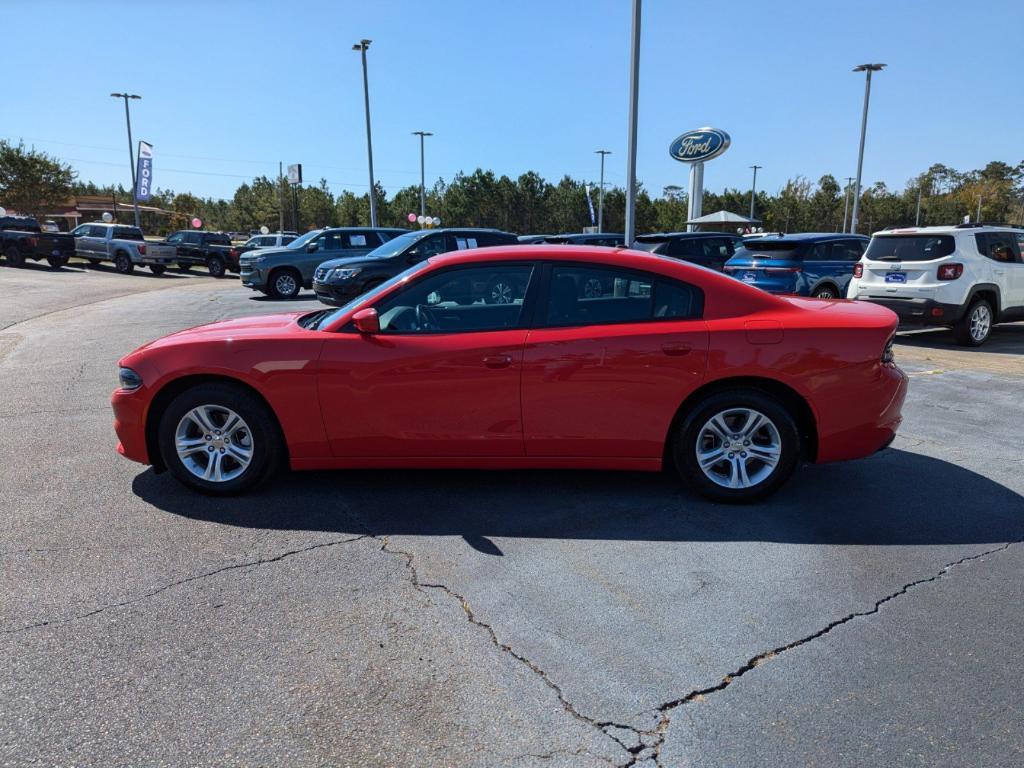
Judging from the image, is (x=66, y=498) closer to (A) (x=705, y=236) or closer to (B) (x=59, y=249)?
(A) (x=705, y=236)

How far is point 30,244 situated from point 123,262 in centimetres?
312

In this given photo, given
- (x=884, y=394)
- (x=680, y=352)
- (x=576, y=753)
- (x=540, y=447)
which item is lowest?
(x=576, y=753)

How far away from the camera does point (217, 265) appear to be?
29531 millimetres

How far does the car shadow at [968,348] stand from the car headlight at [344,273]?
9639 mm

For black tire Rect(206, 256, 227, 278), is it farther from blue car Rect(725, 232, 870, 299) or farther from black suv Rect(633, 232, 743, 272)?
blue car Rect(725, 232, 870, 299)

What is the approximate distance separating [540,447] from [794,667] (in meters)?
1.90

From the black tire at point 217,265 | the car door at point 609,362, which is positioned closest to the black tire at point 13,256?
the black tire at point 217,265

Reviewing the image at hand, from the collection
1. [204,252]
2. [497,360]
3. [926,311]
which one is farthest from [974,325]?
[204,252]

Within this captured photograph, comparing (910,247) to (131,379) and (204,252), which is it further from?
(204,252)

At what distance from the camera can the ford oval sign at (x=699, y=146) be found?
28.6 meters

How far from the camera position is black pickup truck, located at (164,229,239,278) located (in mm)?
29422

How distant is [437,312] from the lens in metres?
4.36

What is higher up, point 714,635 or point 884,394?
point 884,394

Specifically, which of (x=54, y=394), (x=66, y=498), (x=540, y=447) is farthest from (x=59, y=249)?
(x=540, y=447)
